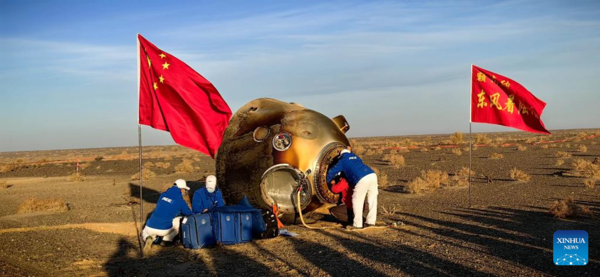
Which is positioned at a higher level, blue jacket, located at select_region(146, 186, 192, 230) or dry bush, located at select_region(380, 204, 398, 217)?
blue jacket, located at select_region(146, 186, 192, 230)

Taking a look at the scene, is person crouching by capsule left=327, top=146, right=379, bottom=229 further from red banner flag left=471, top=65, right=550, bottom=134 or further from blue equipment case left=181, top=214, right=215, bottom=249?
red banner flag left=471, top=65, right=550, bottom=134

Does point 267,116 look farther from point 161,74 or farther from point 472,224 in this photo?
point 472,224

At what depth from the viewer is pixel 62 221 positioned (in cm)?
1306

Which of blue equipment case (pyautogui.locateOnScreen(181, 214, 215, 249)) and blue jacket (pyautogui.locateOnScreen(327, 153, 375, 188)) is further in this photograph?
blue jacket (pyautogui.locateOnScreen(327, 153, 375, 188))

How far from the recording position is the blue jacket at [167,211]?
31.1ft

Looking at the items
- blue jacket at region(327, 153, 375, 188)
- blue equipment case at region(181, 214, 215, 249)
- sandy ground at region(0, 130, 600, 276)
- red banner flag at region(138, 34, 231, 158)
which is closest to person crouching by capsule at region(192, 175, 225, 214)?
blue equipment case at region(181, 214, 215, 249)

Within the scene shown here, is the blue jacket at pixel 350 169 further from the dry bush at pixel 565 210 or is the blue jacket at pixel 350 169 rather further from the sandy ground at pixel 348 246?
the dry bush at pixel 565 210

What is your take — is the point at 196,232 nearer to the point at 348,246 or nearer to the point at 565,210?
the point at 348,246

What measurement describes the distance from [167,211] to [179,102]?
7.40ft

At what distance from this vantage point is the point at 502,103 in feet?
43.4

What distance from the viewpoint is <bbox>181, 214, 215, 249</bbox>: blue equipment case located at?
9141 millimetres

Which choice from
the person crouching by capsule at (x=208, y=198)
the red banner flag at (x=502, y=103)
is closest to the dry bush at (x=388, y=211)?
the red banner flag at (x=502, y=103)

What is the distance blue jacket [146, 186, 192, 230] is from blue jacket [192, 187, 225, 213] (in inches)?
10.8

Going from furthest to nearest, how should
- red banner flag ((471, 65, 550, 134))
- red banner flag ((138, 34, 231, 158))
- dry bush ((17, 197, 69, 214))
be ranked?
1. dry bush ((17, 197, 69, 214))
2. red banner flag ((471, 65, 550, 134))
3. red banner flag ((138, 34, 231, 158))
